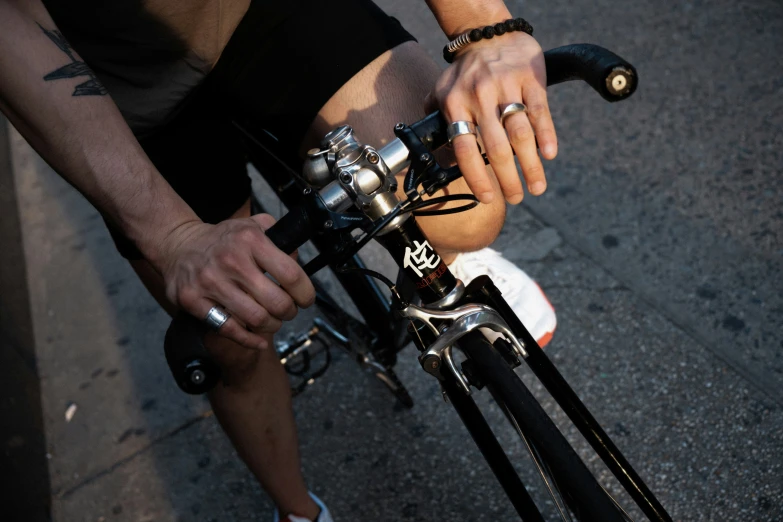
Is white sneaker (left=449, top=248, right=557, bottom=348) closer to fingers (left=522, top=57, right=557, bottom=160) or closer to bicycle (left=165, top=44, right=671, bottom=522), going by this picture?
bicycle (left=165, top=44, right=671, bottom=522)

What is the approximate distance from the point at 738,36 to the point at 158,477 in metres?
3.43

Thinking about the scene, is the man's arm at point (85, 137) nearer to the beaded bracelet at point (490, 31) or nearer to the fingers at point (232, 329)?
the fingers at point (232, 329)

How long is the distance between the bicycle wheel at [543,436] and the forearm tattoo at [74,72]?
2.96 feet

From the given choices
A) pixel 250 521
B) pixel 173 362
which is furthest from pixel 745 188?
pixel 173 362

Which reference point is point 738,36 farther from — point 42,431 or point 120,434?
point 42,431

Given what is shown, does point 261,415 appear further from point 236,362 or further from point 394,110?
point 394,110

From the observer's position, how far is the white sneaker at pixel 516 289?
1881mm

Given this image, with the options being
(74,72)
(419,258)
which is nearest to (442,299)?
(419,258)

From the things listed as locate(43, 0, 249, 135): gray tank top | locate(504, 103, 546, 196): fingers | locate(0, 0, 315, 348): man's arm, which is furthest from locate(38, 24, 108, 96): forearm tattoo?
locate(504, 103, 546, 196): fingers

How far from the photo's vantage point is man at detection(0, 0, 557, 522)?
127 cm

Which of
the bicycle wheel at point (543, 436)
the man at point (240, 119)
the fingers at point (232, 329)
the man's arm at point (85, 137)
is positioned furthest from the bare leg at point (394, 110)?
the fingers at point (232, 329)

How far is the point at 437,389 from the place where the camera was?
2.71 m

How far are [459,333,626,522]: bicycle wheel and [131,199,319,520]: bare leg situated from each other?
0.64 metres

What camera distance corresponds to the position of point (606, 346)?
264 centimetres
